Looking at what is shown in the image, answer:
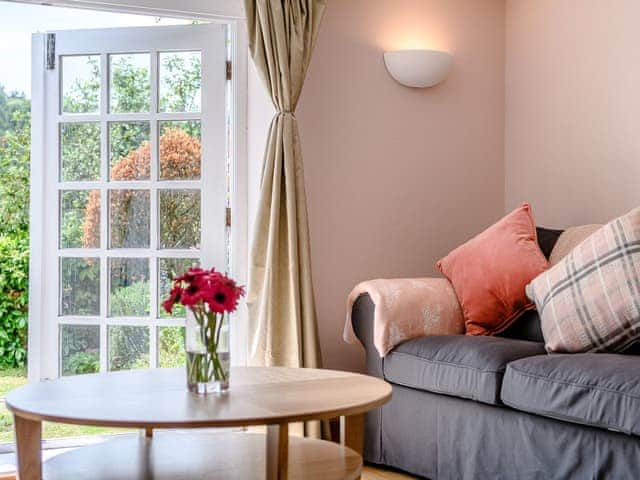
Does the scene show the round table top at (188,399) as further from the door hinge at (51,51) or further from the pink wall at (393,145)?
the door hinge at (51,51)

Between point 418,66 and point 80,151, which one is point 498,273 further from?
point 80,151

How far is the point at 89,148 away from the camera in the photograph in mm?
3984

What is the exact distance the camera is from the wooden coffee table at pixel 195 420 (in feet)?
6.98

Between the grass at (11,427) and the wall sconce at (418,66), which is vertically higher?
the wall sconce at (418,66)

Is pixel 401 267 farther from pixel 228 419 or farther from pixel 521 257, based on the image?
pixel 228 419

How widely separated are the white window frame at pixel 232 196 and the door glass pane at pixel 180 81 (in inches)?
6.3

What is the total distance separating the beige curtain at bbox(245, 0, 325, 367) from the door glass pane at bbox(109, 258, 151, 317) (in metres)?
0.49

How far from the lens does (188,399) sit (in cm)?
232

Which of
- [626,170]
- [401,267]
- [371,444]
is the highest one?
[626,170]

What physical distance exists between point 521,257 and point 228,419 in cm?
175

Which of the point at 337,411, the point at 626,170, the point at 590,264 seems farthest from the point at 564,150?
the point at 337,411

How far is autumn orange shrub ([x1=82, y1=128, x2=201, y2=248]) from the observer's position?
13.0 ft

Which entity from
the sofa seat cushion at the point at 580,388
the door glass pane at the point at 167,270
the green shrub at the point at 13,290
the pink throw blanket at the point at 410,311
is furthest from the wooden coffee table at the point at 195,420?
the green shrub at the point at 13,290

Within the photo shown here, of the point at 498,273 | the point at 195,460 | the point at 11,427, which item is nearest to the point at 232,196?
the point at 498,273
